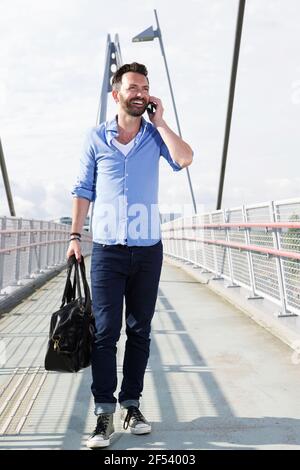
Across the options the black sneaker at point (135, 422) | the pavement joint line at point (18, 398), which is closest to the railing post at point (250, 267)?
the pavement joint line at point (18, 398)

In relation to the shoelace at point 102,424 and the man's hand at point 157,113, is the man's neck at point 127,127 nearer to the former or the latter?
the man's hand at point 157,113

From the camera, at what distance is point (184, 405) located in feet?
11.2

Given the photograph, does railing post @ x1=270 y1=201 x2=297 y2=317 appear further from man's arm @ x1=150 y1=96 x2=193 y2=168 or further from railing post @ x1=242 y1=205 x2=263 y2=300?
man's arm @ x1=150 y1=96 x2=193 y2=168

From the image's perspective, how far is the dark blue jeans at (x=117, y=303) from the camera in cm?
286

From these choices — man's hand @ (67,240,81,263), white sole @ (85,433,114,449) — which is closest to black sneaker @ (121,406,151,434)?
white sole @ (85,433,114,449)

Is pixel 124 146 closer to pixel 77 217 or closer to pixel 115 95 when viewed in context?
pixel 115 95

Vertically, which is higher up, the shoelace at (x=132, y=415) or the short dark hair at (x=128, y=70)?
the short dark hair at (x=128, y=70)

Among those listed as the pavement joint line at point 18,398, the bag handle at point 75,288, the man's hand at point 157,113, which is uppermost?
the man's hand at point 157,113

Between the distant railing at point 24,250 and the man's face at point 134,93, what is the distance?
4964 millimetres

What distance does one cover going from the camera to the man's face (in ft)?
9.41

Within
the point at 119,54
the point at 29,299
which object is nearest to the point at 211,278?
the point at 29,299

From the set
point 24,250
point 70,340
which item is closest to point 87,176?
point 70,340
